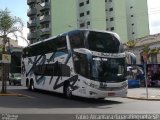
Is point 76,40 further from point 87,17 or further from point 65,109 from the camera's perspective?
point 87,17

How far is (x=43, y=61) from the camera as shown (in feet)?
95.3

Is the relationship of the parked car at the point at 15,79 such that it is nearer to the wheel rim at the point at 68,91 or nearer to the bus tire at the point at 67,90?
the bus tire at the point at 67,90

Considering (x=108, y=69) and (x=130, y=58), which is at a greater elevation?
(x=130, y=58)

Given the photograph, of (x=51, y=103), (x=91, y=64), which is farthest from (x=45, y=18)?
(x=51, y=103)

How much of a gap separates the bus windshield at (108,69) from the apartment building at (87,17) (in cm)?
6044

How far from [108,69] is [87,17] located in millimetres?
63220

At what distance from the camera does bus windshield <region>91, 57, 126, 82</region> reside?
21844 mm

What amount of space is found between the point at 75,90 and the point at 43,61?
6.41 meters

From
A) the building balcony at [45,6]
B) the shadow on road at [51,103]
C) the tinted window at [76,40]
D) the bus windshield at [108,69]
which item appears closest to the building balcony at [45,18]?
the building balcony at [45,6]

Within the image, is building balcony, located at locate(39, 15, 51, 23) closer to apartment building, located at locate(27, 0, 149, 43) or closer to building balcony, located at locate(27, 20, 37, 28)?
apartment building, located at locate(27, 0, 149, 43)

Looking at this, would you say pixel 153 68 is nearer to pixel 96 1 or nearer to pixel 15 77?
pixel 15 77

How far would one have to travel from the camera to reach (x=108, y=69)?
872 inches

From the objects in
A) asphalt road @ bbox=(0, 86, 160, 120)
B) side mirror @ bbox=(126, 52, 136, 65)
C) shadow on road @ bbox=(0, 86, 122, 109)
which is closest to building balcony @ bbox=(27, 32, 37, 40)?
shadow on road @ bbox=(0, 86, 122, 109)

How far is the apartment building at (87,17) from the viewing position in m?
84.5
